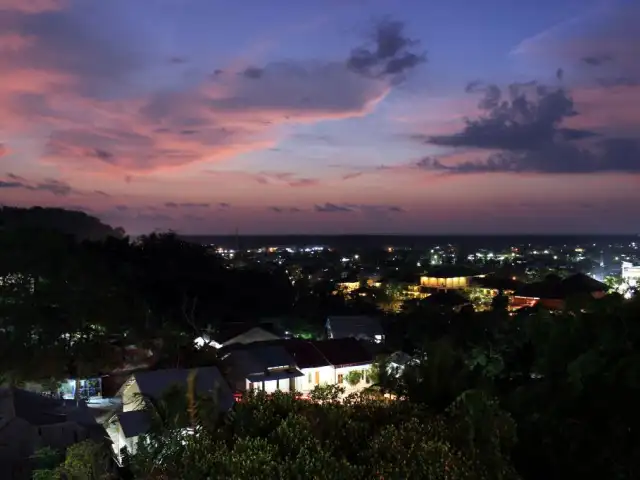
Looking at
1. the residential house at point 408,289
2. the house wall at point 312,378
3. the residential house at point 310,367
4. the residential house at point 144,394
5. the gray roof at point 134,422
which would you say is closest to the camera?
the gray roof at point 134,422

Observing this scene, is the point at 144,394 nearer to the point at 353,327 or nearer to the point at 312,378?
the point at 312,378

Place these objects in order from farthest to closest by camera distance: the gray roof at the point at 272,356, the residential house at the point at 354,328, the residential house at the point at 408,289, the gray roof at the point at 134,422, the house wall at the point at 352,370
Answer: the residential house at the point at 408,289 < the residential house at the point at 354,328 < the house wall at the point at 352,370 < the gray roof at the point at 272,356 < the gray roof at the point at 134,422

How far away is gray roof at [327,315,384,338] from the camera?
25516mm

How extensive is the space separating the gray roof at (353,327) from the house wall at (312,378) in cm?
636

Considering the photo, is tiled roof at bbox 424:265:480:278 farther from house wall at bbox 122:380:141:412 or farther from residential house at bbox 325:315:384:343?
house wall at bbox 122:380:141:412

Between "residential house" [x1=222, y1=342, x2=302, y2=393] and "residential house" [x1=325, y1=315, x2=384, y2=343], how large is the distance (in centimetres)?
724

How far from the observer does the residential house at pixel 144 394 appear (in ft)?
36.0

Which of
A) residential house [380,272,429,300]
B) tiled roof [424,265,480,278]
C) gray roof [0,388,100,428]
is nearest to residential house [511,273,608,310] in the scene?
residential house [380,272,429,300]

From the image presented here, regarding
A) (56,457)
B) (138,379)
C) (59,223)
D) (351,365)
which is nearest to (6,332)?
(138,379)

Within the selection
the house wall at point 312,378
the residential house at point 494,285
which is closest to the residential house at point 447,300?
the residential house at point 494,285

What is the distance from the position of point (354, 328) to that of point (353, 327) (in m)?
0.08

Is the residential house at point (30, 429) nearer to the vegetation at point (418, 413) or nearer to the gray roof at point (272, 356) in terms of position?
the vegetation at point (418, 413)

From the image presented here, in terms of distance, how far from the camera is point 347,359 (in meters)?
19.4

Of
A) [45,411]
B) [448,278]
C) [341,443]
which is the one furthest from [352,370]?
[448,278]
